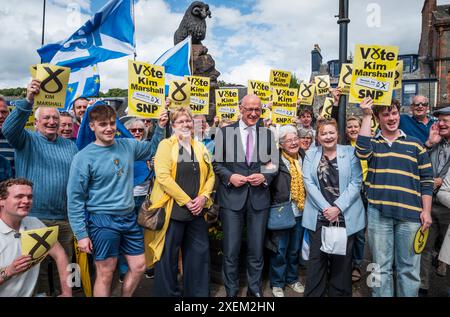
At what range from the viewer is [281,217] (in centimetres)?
366

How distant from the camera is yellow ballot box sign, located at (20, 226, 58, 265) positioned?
2434 mm

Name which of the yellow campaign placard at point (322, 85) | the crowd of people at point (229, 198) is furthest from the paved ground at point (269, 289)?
the yellow campaign placard at point (322, 85)

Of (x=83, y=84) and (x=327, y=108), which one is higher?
(x=83, y=84)

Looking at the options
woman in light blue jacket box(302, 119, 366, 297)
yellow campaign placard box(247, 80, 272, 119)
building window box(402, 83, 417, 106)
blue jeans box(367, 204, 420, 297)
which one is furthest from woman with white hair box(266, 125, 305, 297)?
building window box(402, 83, 417, 106)

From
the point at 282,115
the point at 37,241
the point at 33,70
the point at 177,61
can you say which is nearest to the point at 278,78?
the point at 282,115

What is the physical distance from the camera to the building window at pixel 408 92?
25922mm

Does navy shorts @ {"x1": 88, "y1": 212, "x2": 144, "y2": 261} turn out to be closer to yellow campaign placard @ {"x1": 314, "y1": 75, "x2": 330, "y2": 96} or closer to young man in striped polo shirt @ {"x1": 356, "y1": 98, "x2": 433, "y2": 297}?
young man in striped polo shirt @ {"x1": 356, "y1": 98, "x2": 433, "y2": 297}

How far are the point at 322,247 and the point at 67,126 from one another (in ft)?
10.8

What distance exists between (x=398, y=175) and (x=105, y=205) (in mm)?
2715

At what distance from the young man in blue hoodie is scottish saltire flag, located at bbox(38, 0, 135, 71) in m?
2.23

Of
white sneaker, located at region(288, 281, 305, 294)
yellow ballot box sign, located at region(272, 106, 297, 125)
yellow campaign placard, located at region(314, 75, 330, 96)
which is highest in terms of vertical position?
yellow campaign placard, located at region(314, 75, 330, 96)

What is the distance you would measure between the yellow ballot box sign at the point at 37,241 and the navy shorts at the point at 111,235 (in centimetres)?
39

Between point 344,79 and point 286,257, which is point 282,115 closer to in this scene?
point 344,79

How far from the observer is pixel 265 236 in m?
3.80
